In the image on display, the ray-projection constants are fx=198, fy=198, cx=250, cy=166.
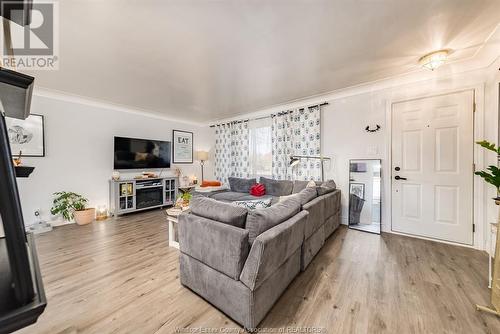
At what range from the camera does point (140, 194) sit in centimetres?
444

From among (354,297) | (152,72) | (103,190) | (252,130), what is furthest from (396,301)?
(103,190)

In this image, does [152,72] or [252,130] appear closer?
[152,72]

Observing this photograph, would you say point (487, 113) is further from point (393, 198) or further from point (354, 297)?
point (354, 297)

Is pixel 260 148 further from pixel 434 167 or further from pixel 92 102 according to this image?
pixel 92 102

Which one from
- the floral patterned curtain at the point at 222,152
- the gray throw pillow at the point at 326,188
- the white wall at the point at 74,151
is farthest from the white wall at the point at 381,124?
the white wall at the point at 74,151

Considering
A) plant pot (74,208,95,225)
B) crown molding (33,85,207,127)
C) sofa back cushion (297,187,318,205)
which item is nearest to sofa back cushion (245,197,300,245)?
sofa back cushion (297,187,318,205)

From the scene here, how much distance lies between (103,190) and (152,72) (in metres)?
2.84

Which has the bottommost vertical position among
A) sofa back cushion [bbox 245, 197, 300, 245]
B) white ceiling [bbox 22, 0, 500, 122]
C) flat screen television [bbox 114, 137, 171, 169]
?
sofa back cushion [bbox 245, 197, 300, 245]

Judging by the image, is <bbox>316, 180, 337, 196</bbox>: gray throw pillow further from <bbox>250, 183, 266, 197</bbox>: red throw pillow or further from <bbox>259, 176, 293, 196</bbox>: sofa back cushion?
<bbox>250, 183, 266, 197</bbox>: red throw pillow

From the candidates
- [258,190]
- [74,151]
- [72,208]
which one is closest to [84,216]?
[72,208]

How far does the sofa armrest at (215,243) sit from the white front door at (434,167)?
2.96m

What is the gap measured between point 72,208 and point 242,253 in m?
3.94

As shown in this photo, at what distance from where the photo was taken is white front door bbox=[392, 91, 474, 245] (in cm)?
266

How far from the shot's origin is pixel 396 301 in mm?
1669
